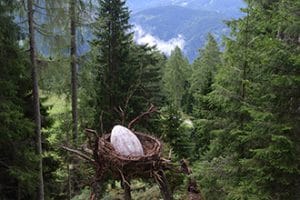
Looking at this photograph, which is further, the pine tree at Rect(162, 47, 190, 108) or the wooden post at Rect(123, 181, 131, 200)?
the pine tree at Rect(162, 47, 190, 108)

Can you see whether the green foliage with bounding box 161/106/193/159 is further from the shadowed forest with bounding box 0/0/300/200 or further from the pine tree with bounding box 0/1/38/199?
the pine tree with bounding box 0/1/38/199

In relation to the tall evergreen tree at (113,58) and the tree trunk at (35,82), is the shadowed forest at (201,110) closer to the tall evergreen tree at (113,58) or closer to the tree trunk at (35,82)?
the tree trunk at (35,82)

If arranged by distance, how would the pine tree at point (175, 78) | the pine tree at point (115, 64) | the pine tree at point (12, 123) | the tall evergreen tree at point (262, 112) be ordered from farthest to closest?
the pine tree at point (175, 78)
the pine tree at point (115, 64)
the pine tree at point (12, 123)
the tall evergreen tree at point (262, 112)

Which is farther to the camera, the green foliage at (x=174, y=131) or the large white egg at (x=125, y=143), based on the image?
the green foliage at (x=174, y=131)

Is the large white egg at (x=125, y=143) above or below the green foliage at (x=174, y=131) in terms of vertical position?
above

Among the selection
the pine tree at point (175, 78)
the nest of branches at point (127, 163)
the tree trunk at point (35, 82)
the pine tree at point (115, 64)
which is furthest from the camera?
the pine tree at point (175, 78)

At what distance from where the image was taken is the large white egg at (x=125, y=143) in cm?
496

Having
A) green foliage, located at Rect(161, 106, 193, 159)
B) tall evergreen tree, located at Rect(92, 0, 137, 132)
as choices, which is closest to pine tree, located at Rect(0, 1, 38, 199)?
tall evergreen tree, located at Rect(92, 0, 137, 132)

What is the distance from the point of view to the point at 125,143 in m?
5.11

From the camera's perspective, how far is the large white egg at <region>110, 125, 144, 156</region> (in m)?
4.96

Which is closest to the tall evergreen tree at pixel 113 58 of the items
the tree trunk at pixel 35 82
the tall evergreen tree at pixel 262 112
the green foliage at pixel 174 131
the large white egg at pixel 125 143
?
the green foliage at pixel 174 131

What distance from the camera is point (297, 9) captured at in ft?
26.0

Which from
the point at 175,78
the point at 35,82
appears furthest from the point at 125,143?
the point at 175,78

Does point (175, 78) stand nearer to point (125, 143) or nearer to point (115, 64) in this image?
point (115, 64)
